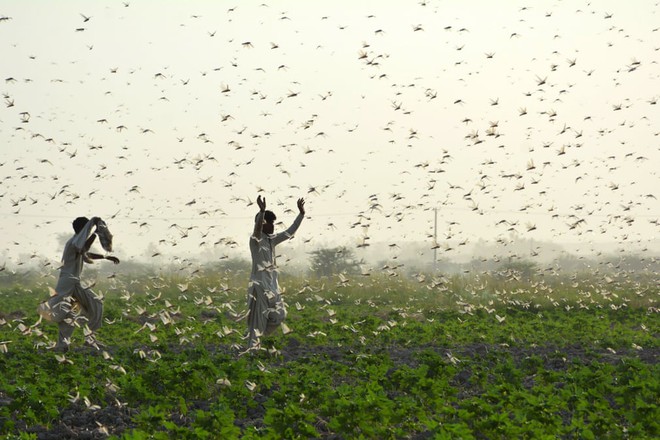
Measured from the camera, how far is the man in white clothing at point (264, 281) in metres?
13.2

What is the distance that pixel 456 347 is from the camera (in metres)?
15.7

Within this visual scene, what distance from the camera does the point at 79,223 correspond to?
43.0ft

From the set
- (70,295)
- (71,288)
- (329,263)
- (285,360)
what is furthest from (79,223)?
(329,263)

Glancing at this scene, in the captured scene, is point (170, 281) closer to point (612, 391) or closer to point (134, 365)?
→ point (134, 365)

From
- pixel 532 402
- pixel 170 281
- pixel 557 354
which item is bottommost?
pixel 170 281

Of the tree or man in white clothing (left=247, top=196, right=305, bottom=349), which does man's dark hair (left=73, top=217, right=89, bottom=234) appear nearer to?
man in white clothing (left=247, top=196, right=305, bottom=349)

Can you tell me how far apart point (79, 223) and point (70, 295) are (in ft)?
3.95

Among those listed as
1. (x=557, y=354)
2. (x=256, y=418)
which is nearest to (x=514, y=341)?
(x=557, y=354)

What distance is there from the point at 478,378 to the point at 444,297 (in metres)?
18.2

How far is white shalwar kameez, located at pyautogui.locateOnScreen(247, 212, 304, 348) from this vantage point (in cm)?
1317

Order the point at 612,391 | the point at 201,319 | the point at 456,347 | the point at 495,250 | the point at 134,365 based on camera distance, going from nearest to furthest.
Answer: the point at 612,391 < the point at 134,365 < the point at 456,347 < the point at 201,319 < the point at 495,250

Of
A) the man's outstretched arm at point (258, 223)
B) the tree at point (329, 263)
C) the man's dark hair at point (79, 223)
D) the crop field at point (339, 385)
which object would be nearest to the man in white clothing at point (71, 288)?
the man's dark hair at point (79, 223)

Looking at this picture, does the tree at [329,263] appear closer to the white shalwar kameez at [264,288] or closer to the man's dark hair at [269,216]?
the white shalwar kameez at [264,288]

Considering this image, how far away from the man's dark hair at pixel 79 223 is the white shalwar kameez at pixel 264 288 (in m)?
2.73
